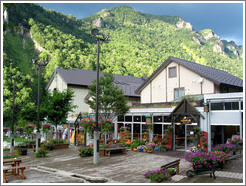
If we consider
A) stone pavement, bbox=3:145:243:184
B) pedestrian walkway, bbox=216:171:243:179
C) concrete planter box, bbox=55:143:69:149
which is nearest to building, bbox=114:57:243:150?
stone pavement, bbox=3:145:243:184

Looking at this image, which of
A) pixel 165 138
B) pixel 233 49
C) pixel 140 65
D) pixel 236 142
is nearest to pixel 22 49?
pixel 140 65

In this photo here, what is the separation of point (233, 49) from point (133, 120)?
156 m

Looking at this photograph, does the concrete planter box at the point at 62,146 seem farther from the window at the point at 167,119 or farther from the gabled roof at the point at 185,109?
the gabled roof at the point at 185,109

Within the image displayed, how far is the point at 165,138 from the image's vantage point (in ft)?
65.4

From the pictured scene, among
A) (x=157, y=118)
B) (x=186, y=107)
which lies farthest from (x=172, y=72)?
(x=186, y=107)

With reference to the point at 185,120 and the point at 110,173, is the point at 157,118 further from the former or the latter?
the point at 110,173

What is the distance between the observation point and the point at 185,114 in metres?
19.0

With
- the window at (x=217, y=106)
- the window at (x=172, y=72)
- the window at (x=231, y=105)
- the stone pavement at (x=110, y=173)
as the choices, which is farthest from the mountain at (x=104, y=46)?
the window at (x=231, y=105)

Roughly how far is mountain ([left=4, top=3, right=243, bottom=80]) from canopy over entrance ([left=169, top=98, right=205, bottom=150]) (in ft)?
132

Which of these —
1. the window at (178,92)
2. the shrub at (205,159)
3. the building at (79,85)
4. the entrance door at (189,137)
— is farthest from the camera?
the building at (79,85)

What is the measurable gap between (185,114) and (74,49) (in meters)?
63.4

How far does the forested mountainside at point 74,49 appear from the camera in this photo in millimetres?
67812

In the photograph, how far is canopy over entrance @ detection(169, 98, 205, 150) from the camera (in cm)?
1842

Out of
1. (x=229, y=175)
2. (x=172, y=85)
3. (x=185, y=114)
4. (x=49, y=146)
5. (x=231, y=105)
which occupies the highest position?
(x=172, y=85)
